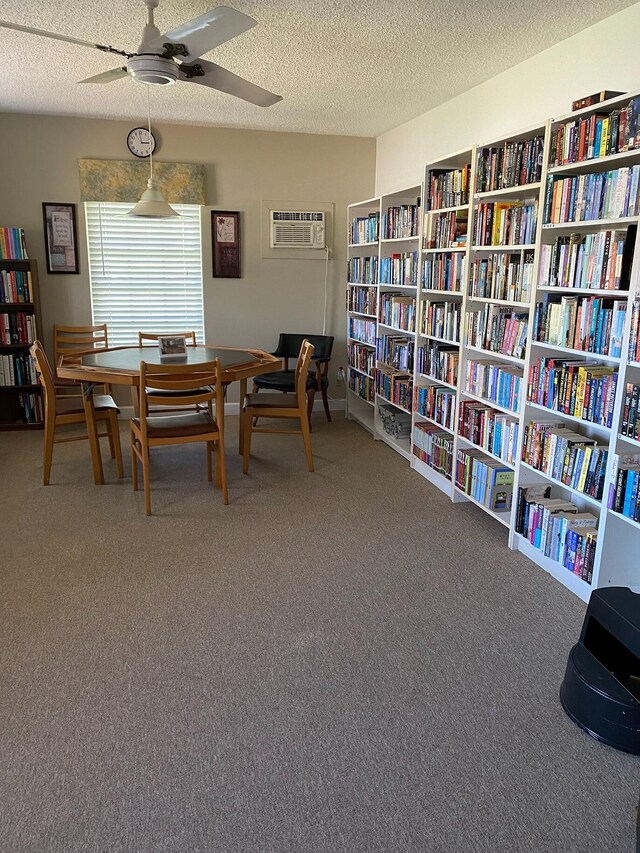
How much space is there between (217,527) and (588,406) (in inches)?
79.5

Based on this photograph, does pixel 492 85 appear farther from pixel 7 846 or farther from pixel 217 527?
pixel 7 846

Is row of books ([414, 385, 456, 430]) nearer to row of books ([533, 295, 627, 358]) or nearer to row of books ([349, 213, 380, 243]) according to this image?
row of books ([533, 295, 627, 358])

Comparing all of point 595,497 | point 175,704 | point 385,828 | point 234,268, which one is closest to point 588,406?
point 595,497

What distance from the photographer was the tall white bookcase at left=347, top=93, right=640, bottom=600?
8.43 feet

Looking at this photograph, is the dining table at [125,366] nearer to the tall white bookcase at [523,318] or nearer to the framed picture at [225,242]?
the tall white bookcase at [523,318]

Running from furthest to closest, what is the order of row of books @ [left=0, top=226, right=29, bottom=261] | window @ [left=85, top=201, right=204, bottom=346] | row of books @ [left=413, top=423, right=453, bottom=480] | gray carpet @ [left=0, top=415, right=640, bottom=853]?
window @ [left=85, top=201, right=204, bottom=346] → row of books @ [left=0, top=226, right=29, bottom=261] → row of books @ [left=413, top=423, right=453, bottom=480] → gray carpet @ [left=0, top=415, right=640, bottom=853]

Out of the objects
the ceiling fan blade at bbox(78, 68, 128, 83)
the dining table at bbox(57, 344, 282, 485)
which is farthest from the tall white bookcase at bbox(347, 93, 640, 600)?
the ceiling fan blade at bbox(78, 68, 128, 83)

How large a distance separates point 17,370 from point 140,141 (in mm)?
2258

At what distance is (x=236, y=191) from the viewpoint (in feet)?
18.9

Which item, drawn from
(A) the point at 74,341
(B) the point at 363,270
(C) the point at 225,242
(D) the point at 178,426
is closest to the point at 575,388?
(D) the point at 178,426

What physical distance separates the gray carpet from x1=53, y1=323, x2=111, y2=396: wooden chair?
1915mm

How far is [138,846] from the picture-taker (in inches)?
61.7

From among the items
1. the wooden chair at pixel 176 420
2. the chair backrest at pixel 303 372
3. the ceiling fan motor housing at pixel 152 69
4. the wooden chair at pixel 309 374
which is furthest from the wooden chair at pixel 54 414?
the ceiling fan motor housing at pixel 152 69

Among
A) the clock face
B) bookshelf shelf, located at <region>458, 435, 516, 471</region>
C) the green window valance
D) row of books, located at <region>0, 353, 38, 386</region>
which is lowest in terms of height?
bookshelf shelf, located at <region>458, 435, 516, 471</region>
